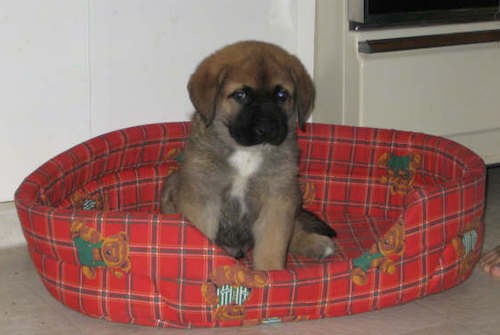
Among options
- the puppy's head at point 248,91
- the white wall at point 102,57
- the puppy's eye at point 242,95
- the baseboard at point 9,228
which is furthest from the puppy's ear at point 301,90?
the baseboard at point 9,228

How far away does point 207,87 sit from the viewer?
2428 millimetres

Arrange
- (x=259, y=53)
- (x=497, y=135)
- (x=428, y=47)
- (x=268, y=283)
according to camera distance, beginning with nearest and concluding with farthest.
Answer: (x=268, y=283), (x=259, y=53), (x=428, y=47), (x=497, y=135)

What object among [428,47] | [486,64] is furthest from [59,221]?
[486,64]

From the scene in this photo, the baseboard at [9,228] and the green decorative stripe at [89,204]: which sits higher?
the green decorative stripe at [89,204]

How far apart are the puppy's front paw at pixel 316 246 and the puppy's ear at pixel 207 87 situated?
1.93 ft

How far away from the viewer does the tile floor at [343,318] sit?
2307 mm

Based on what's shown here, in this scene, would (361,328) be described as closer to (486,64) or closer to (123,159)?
(123,159)

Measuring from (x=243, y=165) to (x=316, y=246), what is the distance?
1.44ft

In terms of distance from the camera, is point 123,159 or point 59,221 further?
point 123,159

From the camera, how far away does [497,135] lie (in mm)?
3502

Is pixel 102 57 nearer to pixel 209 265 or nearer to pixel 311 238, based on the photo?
pixel 311 238

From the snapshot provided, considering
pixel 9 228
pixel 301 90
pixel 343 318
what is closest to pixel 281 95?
pixel 301 90

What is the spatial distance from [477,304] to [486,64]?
3.89 feet

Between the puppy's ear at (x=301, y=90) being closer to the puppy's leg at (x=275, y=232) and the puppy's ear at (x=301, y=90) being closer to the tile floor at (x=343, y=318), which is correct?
the puppy's leg at (x=275, y=232)
